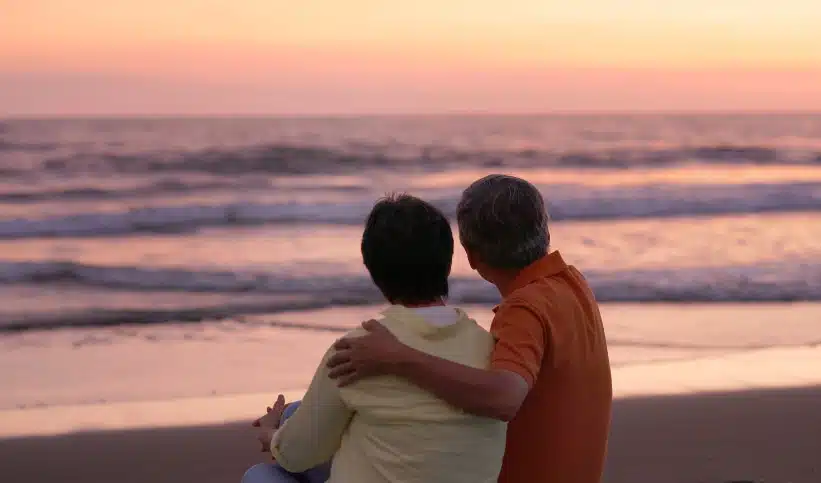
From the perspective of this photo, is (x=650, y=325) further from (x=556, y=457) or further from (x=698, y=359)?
(x=556, y=457)

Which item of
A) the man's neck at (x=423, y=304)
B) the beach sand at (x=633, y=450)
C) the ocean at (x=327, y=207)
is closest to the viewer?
the man's neck at (x=423, y=304)

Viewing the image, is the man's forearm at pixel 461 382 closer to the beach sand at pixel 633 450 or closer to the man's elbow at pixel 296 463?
the man's elbow at pixel 296 463

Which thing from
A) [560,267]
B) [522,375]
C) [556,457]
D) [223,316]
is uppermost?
[560,267]

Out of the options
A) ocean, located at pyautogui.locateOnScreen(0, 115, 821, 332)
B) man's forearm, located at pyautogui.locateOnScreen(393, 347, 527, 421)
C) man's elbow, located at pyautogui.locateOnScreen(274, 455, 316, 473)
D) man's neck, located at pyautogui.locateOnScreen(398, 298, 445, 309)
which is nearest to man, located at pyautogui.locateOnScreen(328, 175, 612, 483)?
man's forearm, located at pyautogui.locateOnScreen(393, 347, 527, 421)

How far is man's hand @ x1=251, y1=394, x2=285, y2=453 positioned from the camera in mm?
2375

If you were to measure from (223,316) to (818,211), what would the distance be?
1198 centimetres

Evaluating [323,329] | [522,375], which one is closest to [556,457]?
[522,375]

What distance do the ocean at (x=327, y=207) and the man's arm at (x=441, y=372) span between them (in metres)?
6.24

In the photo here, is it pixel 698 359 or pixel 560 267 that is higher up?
pixel 560 267

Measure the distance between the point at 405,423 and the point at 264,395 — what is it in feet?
11.9

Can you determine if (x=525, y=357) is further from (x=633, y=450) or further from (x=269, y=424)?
(x=633, y=450)

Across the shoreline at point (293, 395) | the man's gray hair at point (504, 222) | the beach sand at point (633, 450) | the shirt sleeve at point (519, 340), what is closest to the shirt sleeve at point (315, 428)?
the shirt sleeve at point (519, 340)

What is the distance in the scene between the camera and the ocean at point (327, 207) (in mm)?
9461

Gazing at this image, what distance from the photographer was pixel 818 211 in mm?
17047
